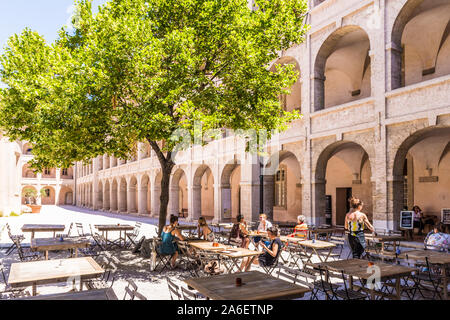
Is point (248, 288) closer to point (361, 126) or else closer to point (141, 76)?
point (141, 76)

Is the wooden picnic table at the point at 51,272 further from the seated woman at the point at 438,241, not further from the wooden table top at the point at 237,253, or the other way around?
the seated woman at the point at 438,241

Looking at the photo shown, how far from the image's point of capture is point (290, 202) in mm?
22734

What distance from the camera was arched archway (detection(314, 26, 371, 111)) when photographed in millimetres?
14812

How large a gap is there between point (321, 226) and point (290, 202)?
862cm

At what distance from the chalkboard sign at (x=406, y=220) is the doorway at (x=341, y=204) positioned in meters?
8.18

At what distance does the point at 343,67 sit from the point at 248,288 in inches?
598

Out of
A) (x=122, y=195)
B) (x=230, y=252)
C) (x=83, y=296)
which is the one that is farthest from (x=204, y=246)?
(x=122, y=195)

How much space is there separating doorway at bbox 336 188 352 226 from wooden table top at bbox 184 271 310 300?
15.9 meters

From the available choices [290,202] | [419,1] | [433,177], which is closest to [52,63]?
[419,1]

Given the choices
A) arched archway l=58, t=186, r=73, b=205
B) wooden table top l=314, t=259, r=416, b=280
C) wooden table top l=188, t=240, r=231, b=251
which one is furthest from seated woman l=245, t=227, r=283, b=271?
arched archway l=58, t=186, r=73, b=205

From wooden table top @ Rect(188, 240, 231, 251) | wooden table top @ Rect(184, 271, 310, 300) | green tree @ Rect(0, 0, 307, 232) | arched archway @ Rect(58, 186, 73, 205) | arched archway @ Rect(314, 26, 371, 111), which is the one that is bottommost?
arched archway @ Rect(58, 186, 73, 205)

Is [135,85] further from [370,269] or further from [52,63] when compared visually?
[370,269]

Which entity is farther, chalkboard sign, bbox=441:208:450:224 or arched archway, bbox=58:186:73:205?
arched archway, bbox=58:186:73:205

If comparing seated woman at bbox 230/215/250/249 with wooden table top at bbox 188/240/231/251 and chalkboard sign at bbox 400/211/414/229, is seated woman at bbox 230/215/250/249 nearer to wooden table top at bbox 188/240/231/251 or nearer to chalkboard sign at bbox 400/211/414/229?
wooden table top at bbox 188/240/231/251
